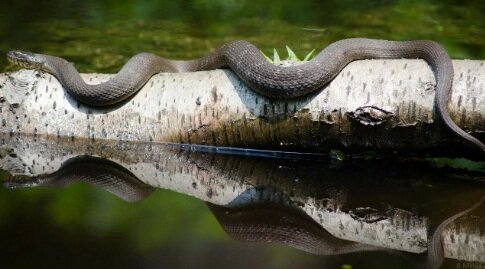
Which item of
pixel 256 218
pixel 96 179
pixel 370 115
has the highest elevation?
pixel 370 115

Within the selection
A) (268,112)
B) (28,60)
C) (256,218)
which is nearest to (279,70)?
(268,112)

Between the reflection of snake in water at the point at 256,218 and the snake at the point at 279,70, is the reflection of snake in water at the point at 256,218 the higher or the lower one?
the lower one

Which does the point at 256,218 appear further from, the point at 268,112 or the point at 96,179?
the point at 268,112

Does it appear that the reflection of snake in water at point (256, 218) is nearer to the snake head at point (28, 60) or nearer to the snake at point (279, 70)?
the snake at point (279, 70)

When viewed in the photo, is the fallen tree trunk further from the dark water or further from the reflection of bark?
the reflection of bark

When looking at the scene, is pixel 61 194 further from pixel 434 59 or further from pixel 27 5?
pixel 27 5

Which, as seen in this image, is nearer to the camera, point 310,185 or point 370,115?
point 310,185

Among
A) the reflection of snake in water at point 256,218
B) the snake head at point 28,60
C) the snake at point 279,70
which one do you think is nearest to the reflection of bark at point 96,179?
the reflection of snake in water at point 256,218
